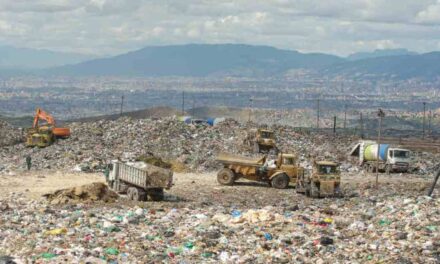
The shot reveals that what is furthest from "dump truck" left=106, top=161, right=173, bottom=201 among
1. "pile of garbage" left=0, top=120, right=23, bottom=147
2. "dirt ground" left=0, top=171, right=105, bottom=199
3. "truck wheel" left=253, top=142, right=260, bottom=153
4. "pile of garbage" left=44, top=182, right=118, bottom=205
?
"pile of garbage" left=0, top=120, right=23, bottom=147

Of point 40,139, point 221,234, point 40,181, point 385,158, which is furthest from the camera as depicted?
point 40,139

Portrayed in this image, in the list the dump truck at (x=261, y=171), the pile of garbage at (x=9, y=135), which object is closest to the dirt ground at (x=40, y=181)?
the dump truck at (x=261, y=171)

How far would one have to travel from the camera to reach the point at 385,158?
38.3 meters

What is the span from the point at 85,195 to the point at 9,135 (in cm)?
2785

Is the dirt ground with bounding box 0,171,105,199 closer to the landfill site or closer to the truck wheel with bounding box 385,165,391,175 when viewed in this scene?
the landfill site

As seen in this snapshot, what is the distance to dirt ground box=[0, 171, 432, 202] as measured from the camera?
84.9 feet

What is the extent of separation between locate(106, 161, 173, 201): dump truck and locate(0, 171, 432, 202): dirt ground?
1.77 ft

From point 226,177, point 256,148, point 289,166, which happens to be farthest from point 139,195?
point 256,148

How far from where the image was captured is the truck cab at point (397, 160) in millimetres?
37406

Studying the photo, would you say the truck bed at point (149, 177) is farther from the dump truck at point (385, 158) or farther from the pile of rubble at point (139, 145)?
the dump truck at point (385, 158)

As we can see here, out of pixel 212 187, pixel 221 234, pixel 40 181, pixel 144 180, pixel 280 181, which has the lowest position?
pixel 40 181

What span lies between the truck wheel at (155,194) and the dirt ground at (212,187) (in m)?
0.27

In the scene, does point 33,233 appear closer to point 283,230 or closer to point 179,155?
point 283,230

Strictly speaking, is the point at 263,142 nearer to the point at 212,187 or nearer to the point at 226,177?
the point at 226,177
